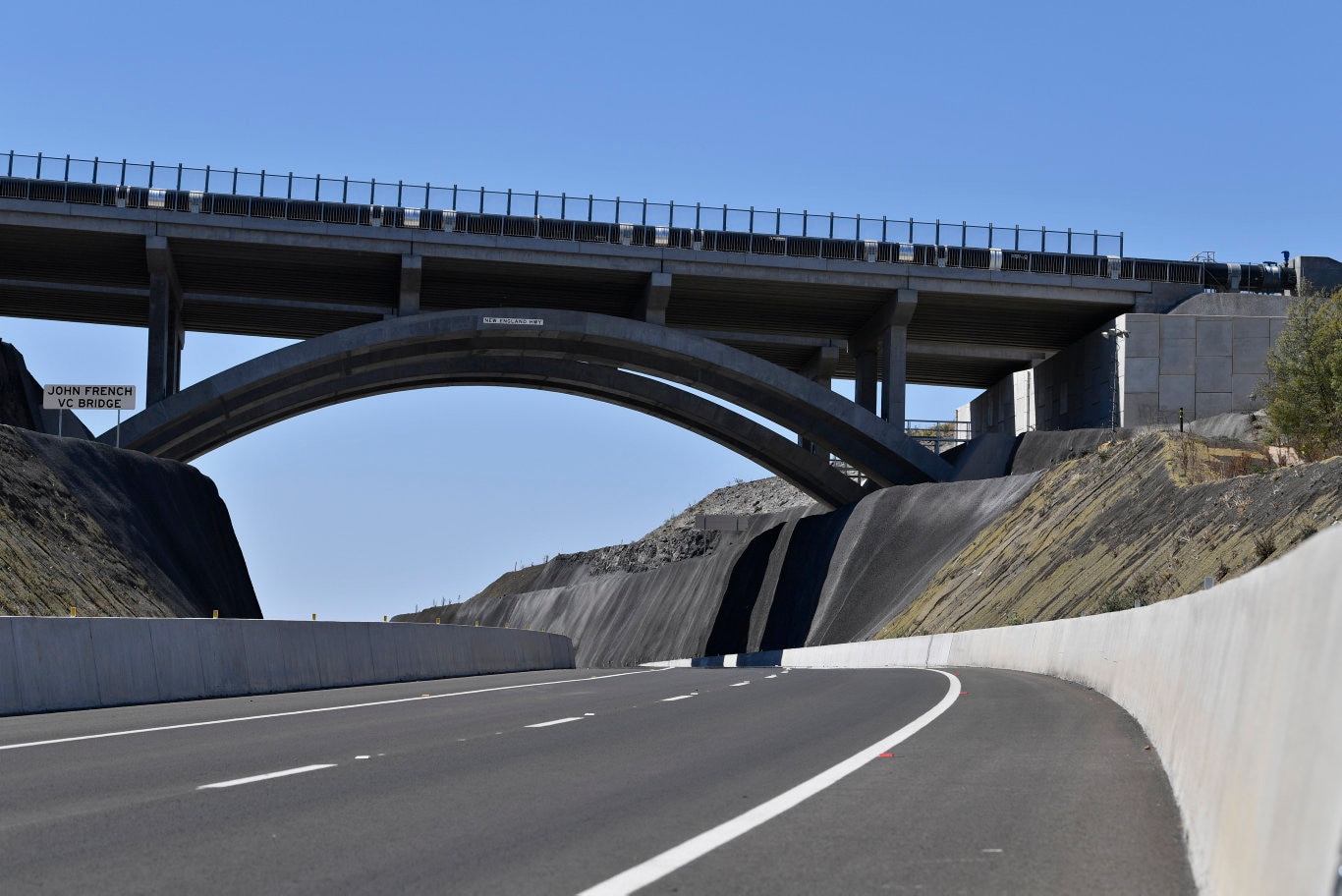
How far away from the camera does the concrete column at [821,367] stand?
7112 cm

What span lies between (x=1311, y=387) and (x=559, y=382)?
3202 cm

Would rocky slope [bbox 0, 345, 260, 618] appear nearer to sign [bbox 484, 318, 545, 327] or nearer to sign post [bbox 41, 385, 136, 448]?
sign post [bbox 41, 385, 136, 448]

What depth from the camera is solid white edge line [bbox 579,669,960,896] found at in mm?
6125

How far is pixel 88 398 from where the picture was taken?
4816cm

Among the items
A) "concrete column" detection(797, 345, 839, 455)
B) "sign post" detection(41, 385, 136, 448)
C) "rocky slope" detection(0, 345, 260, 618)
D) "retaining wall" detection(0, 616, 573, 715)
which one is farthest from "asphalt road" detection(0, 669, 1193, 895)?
"concrete column" detection(797, 345, 839, 455)

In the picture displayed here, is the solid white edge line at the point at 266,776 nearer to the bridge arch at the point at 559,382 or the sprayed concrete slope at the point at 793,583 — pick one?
the sprayed concrete slope at the point at 793,583

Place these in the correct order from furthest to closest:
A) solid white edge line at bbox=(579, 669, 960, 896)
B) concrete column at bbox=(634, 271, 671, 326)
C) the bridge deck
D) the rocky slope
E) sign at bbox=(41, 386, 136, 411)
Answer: concrete column at bbox=(634, 271, 671, 326)
the bridge deck
sign at bbox=(41, 386, 136, 411)
the rocky slope
solid white edge line at bbox=(579, 669, 960, 896)

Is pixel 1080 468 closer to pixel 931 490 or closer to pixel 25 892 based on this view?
pixel 931 490

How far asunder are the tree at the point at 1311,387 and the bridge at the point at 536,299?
11.5 m

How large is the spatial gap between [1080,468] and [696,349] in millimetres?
15907

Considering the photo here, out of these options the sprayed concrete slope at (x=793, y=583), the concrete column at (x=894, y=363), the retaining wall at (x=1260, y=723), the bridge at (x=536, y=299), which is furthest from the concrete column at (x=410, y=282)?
the retaining wall at (x=1260, y=723)

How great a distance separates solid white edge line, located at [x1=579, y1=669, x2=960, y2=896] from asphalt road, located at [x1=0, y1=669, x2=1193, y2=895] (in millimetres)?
28

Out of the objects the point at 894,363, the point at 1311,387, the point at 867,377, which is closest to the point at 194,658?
the point at 1311,387

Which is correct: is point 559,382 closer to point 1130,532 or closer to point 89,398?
point 89,398
